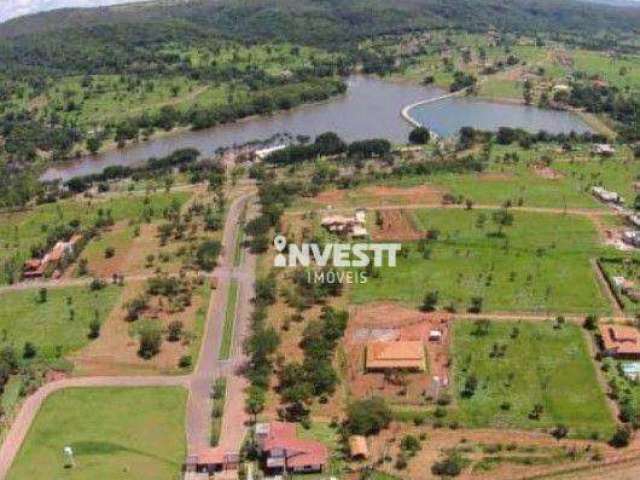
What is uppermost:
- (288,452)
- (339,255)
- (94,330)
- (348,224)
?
(348,224)

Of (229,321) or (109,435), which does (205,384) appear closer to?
(109,435)

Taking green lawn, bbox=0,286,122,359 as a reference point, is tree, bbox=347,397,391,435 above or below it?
above

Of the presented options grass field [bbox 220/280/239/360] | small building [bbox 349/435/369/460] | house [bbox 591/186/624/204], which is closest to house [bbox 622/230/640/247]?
house [bbox 591/186/624/204]

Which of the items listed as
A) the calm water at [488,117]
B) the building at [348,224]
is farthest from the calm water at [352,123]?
the building at [348,224]

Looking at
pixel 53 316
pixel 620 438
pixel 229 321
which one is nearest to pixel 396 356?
pixel 229 321

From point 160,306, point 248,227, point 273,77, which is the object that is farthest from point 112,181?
point 273,77

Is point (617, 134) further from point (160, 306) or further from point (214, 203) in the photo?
point (160, 306)

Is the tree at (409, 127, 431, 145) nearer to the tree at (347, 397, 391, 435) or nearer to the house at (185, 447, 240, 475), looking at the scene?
the tree at (347, 397, 391, 435)
